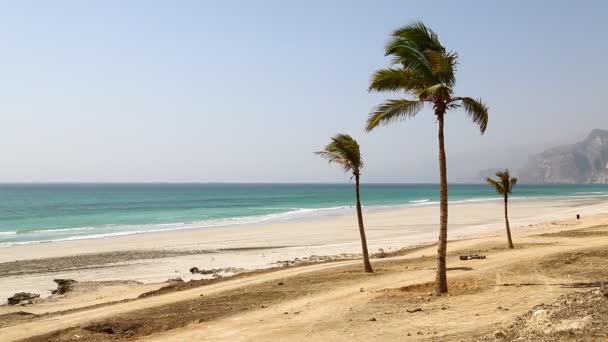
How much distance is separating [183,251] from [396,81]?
986 inches

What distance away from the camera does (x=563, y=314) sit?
29.9 ft

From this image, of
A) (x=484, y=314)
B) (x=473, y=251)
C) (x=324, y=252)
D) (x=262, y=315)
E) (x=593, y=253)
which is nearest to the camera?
(x=484, y=314)

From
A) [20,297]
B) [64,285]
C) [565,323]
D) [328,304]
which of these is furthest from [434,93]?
[64,285]

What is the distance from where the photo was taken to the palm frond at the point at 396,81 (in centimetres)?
1320

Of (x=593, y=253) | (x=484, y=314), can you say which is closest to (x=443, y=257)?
(x=484, y=314)

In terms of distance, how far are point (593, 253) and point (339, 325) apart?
11900mm

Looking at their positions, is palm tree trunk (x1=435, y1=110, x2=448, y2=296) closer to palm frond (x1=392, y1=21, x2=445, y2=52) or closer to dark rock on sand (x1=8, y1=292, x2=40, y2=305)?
palm frond (x1=392, y1=21, x2=445, y2=52)

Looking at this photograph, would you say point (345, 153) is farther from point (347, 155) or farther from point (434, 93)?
point (434, 93)

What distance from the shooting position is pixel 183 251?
34688mm

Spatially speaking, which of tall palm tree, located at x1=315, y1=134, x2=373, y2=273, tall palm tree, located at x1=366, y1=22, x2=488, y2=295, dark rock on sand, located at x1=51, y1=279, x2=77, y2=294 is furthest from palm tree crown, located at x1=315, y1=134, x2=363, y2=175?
dark rock on sand, located at x1=51, y1=279, x2=77, y2=294

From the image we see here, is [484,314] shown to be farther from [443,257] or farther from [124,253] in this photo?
[124,253]

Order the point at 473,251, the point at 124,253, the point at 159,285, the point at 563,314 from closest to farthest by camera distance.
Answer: the point at 563,314 → the point at 159,285 → the point at 473,251 → the point at 124,253

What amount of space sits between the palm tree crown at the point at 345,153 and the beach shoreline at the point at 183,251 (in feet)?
29.2

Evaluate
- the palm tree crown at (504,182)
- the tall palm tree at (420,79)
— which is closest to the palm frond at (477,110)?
the tall palm tree at (420,79)
